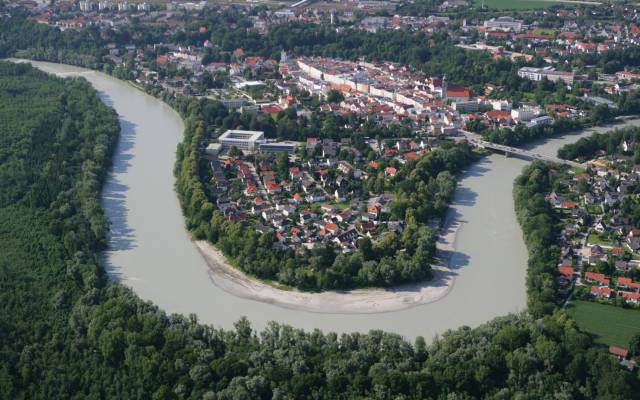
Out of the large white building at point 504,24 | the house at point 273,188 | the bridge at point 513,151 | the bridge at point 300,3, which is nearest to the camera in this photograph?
the house at point 273,188

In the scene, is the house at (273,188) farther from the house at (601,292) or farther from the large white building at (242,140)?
the house at (601,292)

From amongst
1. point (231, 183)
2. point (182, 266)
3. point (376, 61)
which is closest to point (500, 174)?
point (231, 183)

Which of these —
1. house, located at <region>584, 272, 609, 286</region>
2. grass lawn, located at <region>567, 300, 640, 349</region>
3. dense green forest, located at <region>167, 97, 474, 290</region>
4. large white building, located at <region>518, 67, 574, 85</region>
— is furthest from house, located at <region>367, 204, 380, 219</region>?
large white building, located at <region>518, 67, 574, 85</region>

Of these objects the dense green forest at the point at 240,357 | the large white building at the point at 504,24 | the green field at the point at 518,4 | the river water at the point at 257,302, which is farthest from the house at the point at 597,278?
the green field at the point at 518,4

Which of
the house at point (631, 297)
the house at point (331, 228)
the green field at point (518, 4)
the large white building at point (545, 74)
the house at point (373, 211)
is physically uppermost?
the green field at point (518, 4)

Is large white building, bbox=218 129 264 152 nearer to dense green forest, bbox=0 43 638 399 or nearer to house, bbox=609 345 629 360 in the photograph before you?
dense green forest, bbox=0 43 638 399

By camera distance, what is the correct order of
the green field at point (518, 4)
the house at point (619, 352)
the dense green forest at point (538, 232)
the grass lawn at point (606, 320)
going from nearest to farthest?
the house at point (619, 352) → the grass lawn at point (606, 320) → the dense green forest at point (538, 232) → the green field at point (518, 4)
